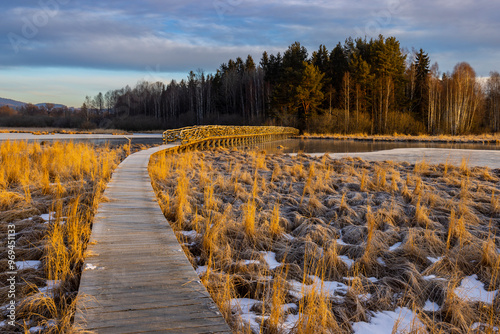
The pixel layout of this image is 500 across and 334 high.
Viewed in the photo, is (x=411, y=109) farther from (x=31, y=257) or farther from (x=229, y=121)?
(x=31, y=257)

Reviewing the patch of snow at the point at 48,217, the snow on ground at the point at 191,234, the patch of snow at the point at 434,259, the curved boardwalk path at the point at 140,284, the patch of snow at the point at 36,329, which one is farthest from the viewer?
the patch of snow at the point at 48,217

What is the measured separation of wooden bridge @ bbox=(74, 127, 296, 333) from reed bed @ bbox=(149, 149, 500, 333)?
0.34m

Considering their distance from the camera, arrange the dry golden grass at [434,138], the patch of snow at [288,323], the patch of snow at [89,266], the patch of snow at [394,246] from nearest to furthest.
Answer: the patch of snow at [288,323] < the patch of snow at [89,266] < the patch of snow at [394,246] < the dry golden grass at [434,138]

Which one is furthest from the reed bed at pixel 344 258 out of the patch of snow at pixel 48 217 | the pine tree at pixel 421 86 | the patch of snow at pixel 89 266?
the pine tree at pixel 421 86

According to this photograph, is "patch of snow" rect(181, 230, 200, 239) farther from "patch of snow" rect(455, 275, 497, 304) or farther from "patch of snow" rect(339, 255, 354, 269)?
"patch of snow" rect(455, 275, 497, 304)

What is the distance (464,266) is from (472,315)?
124 cm

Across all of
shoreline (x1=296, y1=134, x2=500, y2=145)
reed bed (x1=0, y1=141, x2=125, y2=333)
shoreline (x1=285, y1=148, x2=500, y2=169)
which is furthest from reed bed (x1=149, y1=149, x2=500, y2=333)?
shoreline (x1=296, y1=134, x2=500, y2=145)

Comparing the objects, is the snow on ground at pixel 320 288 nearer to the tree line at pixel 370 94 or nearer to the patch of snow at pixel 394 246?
the patch of snow at pixel 394 246

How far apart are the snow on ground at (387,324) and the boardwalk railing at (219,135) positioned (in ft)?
47.9

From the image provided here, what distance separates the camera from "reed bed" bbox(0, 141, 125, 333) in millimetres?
2895

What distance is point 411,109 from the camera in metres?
42.1

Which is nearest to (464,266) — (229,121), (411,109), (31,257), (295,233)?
(295,233)

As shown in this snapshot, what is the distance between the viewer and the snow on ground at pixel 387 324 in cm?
299

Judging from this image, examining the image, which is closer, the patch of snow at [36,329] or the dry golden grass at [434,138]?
the patch of snow at [36,329]
